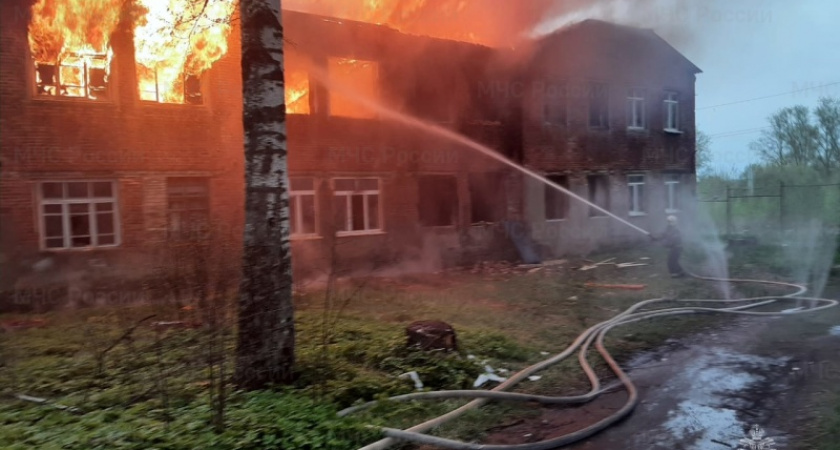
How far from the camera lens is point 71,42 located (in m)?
11.2

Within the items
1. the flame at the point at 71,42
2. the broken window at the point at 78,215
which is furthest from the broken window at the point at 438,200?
the flame at the point at 71,42

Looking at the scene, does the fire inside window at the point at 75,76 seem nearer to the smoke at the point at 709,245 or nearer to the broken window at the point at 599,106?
the smoke at the point at 709,245

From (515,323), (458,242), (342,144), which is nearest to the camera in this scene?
(515,323)

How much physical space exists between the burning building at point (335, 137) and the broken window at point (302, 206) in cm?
4

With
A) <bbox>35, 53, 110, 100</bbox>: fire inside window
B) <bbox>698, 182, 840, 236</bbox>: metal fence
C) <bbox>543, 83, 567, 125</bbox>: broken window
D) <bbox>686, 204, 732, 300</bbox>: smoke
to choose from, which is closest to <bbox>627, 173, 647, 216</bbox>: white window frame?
→ <bbox>686, 204, 732, 300</bbox>: smoke

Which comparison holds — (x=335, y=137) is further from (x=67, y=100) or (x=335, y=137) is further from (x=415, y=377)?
(x=415, y=377)

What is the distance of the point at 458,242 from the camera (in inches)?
675

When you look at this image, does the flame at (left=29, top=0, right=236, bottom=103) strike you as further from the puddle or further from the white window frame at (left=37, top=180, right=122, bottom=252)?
the puddle

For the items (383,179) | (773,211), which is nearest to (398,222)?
(383,179)

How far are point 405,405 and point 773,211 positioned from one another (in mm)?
26547

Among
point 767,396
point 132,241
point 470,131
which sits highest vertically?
point 470,131

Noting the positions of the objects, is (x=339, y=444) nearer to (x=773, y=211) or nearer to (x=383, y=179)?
(x=383, y=179)

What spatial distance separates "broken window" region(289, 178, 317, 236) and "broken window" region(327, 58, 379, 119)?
2.00m

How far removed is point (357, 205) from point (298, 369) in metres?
10.1
